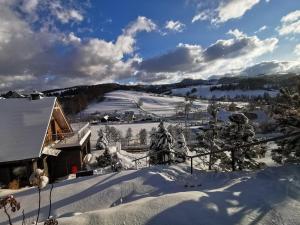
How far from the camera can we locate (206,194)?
20.6ft

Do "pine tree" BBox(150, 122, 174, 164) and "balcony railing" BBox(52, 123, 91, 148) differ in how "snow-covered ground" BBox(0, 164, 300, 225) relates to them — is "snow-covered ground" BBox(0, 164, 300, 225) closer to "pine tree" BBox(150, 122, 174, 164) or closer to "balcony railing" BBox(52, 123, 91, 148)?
"balcony railing" BBox(52, 123, 91, 148)

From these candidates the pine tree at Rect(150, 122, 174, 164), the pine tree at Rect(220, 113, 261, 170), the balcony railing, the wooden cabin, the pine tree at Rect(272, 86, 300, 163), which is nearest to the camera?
the pine tree at Rect(272, 86, 300, 163)

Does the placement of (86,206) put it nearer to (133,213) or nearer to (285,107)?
(133,213)

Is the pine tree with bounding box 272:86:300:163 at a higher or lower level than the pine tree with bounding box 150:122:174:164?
higher

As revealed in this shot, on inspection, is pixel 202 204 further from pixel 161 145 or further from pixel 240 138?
pixel 161 145

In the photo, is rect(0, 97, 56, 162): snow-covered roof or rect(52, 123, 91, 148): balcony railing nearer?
rect(0, 97, 56, 162): snow-covered roof

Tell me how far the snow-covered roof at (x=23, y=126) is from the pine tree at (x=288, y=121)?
13186mm

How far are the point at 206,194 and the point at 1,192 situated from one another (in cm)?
1040


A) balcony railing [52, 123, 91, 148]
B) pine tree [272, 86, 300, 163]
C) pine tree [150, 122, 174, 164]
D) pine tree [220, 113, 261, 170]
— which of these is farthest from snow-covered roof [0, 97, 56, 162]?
pine tree [272, 86, 300, 163]

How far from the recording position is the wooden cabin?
1833cm

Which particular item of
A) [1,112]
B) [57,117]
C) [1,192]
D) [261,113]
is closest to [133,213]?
[1,192]

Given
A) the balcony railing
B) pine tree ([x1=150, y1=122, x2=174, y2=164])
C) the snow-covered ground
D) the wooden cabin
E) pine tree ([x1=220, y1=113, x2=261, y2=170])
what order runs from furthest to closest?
1. pine tree ([x1=150, y1=122, x2=174, y2=164])
2. the balcony railing
3. pine tree ([x1=220, y1=113, x2=261, y2=170])
4. the wooden cabin
5. the snow-covered ground

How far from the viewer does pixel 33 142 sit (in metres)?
19.0

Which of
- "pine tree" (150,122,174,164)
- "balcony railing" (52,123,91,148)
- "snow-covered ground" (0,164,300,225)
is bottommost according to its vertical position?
"pine tree" (150,122,174,164)
